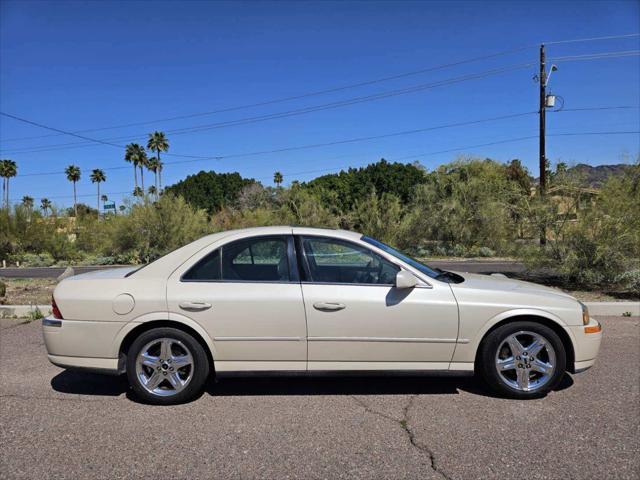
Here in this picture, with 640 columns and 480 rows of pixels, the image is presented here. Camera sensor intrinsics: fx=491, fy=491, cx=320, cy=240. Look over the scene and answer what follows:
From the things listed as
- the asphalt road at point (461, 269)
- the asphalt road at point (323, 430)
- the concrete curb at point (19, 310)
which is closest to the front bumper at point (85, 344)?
the asphalt road at point (323, 430)

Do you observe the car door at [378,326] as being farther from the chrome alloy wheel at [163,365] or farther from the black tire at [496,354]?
the chrome alloy wheel at [163,365]

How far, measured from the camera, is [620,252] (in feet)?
32.4

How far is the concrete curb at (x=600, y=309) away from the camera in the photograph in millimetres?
8238

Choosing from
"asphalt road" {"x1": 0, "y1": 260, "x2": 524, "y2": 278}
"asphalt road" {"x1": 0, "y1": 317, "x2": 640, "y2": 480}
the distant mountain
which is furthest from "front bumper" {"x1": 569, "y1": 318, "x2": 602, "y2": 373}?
"asphalt road" {"x1": 0, "y1": 260, "x2": 524, "y2": 278}

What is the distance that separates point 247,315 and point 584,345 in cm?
304

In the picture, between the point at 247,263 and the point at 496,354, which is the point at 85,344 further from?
the point at 496,354

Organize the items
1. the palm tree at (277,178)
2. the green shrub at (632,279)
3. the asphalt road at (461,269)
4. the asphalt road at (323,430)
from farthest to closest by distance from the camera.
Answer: the palm tree at (277,178)
the asphalt road at (461,269)
the green shrub at (632,279)
the asphalt road at (323,430)

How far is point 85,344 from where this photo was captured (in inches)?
170

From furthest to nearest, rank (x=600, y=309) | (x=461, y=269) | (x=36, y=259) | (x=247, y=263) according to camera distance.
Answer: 1. (x=36, y=259)
2. (x=461, y=269)
3. (x=600, y=309)
4. (x=247, y=263)

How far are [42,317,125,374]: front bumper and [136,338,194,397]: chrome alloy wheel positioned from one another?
0.24 meters

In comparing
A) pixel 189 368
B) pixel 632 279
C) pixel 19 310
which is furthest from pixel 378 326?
pixel 632 279

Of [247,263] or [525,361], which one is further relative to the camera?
[247,263]

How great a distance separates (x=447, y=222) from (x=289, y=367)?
21788mm

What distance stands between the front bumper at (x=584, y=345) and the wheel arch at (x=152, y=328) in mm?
3248
